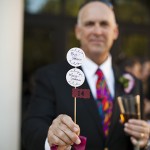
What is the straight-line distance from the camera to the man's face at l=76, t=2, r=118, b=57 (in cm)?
276

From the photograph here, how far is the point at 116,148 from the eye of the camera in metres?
2.71

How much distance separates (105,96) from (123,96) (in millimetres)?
118

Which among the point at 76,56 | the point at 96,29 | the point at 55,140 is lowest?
the point at 55,140

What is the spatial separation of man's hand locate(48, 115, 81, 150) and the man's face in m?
0.89

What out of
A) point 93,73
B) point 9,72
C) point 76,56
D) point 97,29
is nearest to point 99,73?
point 93,73

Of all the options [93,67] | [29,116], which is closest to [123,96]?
[93,67]

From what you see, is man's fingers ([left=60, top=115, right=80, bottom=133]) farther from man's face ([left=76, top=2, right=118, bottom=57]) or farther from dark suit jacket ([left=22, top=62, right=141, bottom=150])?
man's face ([left=76, top=2, right=118, bottom=57])

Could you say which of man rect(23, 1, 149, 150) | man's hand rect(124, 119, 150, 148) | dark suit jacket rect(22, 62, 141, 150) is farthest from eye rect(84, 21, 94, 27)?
man's hand rect(124, 119, 150, 148)

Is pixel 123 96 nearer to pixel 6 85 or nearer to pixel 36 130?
pixel 36 130

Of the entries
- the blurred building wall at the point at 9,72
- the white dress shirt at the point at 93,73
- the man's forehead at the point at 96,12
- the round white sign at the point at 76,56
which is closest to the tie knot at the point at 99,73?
the white dress shirt at the point at 93,73

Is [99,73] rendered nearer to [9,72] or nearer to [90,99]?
[90,99]

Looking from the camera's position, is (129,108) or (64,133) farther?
(129,108)

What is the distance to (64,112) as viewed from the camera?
8.52ft

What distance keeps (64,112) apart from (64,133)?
654 millimetres
